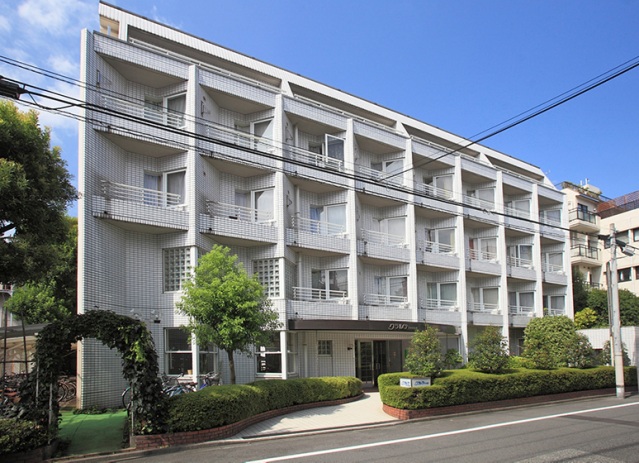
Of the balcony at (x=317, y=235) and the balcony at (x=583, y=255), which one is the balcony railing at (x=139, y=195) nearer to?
the balcony at (x=317, y=235)

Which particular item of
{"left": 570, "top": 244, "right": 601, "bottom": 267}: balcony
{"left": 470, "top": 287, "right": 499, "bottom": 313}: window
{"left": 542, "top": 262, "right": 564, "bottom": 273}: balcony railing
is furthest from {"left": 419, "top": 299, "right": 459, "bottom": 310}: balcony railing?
{"left": 570, "top": 244, "right": 601, "bottom": 267}: balcony

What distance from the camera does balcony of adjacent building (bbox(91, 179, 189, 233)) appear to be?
18203 millimetres

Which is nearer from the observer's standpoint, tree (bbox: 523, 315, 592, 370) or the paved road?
the paved road

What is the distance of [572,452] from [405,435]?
4015mm

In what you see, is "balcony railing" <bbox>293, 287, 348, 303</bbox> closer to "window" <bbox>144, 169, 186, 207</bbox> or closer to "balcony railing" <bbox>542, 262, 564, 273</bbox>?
"window" <bbox>144, 169, 186, 207</bbox>

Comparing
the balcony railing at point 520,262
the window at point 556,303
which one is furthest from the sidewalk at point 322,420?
the window at point 556,303

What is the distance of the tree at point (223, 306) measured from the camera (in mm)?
14969

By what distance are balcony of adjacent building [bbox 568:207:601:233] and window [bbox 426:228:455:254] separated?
54.7 feet

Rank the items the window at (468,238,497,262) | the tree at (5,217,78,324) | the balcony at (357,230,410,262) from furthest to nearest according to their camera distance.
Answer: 1. the window at (468,238,497,262)
2. the balcony at (357,230,410,262)
3. the tree at (5,217,78,324)

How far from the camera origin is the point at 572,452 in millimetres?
11188

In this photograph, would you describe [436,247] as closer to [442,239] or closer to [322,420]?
[442,239]

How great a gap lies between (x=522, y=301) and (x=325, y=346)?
703 inches

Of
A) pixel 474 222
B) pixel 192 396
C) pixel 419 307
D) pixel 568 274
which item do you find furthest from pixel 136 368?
pixel 568 274

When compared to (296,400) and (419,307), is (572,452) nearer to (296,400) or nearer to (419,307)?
(296,400)
